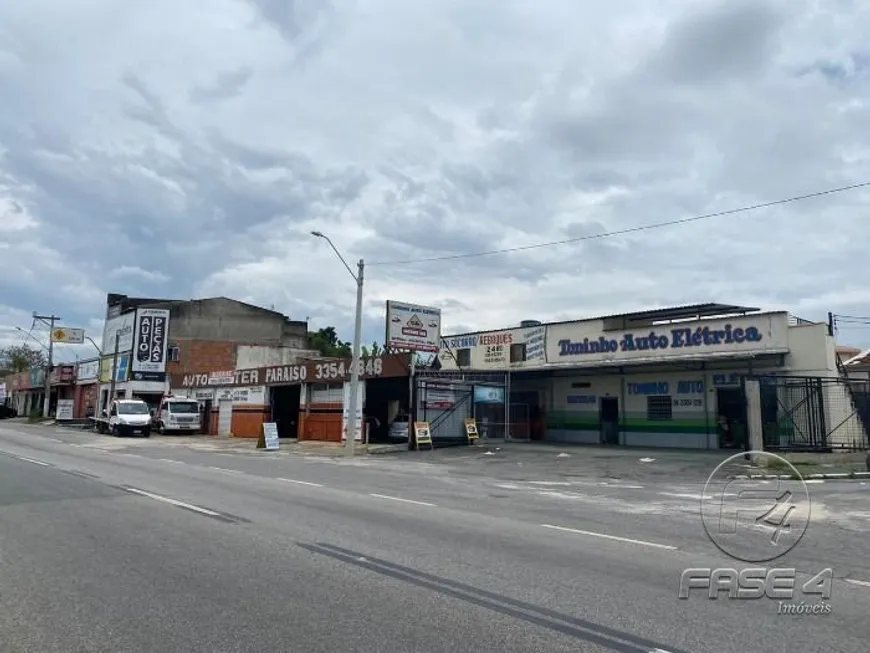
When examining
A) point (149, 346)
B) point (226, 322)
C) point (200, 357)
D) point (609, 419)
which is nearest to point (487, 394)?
point (609, 419)

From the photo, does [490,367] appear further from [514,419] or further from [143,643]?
[143,643]

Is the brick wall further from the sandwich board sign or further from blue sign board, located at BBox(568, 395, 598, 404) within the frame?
blue sign board, located at BBox(568, 395, 598, 404)

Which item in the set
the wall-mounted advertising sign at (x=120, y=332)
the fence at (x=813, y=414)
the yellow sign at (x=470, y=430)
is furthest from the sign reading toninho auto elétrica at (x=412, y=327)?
the wall-mounted advertising sign at (x=120, y=332)

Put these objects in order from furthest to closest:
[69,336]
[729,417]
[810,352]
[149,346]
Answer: [69,336] < [149,346] < [729,417] < [810,352]

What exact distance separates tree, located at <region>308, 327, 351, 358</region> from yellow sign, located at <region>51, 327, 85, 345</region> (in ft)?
79.2

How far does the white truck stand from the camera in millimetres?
44906

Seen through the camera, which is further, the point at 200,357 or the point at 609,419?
the point at 200,357

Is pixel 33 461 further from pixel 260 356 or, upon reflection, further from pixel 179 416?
pixel 260 356

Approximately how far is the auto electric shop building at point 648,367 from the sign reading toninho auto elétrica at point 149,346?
→ 30671mm

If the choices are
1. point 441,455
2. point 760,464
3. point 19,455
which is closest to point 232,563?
point 760,464

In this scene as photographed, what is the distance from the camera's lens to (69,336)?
3108 inches

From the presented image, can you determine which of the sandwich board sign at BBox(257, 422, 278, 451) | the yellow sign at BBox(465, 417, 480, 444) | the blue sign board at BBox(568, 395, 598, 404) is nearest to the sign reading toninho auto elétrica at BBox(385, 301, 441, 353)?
the yellow sign at BBox(465, 417, 480, 444)

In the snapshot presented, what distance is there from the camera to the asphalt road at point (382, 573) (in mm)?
5426

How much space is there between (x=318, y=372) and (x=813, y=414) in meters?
22.3
